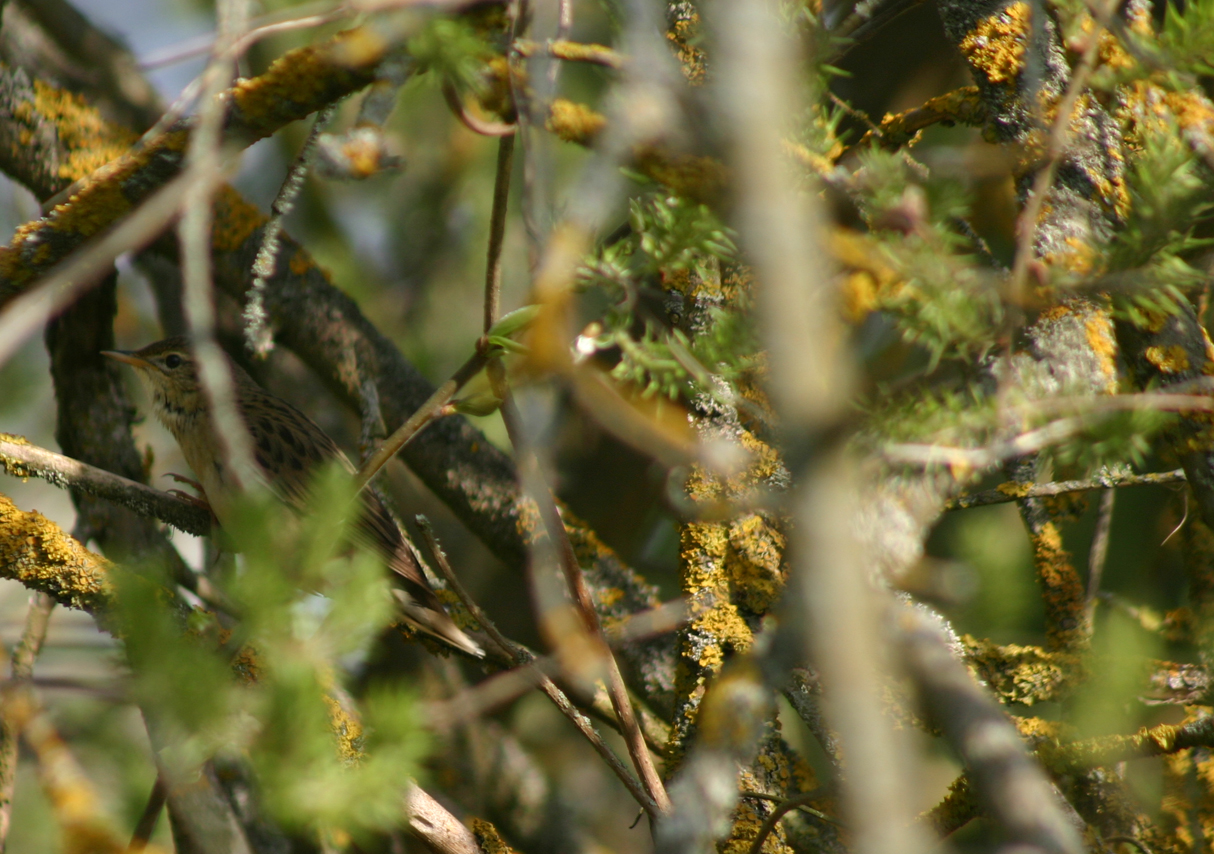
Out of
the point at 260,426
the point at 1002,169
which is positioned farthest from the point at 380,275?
the point at 1002,169

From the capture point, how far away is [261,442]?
141 inches

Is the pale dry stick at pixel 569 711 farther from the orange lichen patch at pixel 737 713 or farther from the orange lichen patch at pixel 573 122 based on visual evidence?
the orange lichen patch at pixel 573 122

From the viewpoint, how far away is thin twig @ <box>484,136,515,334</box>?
174cm

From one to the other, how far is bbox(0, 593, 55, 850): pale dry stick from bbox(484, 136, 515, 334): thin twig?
156 centimetres

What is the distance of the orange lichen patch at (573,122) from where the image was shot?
180 centimetres

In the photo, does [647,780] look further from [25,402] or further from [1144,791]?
[25,402]

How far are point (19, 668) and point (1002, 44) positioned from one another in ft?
9.84

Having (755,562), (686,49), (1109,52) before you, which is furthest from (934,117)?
(755,562)

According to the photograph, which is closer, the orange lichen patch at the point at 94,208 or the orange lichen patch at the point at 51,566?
the orange lichen patch at the point at 51,566

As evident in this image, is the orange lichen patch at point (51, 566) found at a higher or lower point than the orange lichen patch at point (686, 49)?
lower

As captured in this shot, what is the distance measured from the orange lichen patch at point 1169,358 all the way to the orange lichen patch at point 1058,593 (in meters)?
0.92

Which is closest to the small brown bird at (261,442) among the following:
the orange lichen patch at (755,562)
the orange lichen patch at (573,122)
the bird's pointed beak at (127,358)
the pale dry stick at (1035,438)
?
the bird's pointed beak at (127,358)

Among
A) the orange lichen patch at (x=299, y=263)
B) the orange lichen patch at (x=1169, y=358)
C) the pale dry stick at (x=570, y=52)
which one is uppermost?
the pale dry stick at (x=570, y=52)

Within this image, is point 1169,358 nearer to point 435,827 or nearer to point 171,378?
point 435,827
